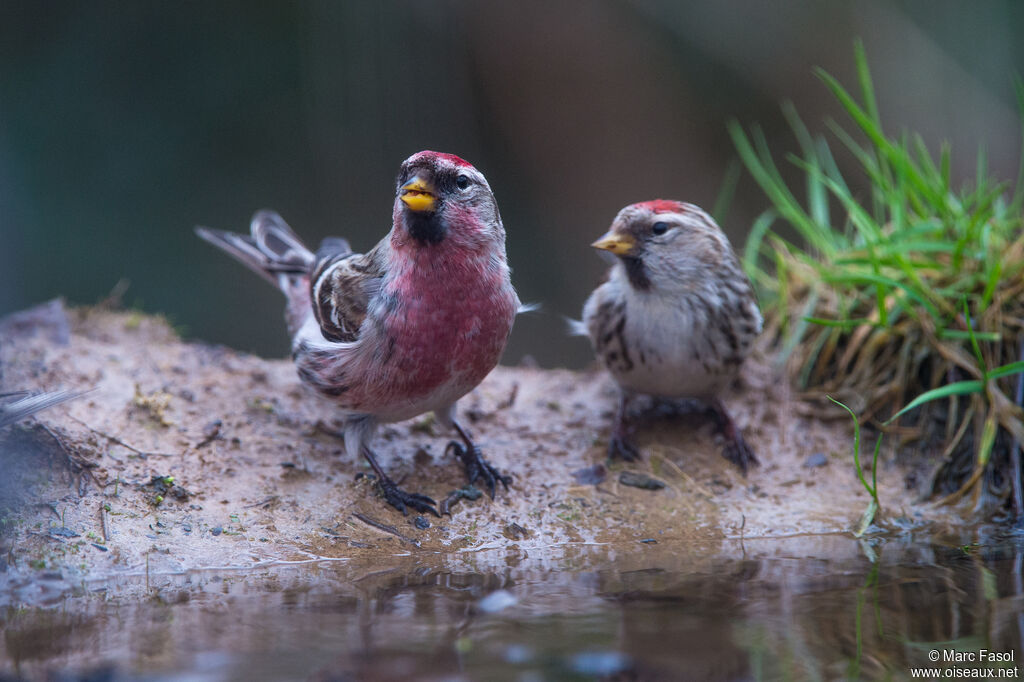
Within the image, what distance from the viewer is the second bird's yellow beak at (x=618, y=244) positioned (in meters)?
3.88

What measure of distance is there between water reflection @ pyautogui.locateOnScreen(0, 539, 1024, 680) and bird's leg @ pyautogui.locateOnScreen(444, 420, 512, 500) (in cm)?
62

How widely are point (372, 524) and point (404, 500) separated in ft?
0.55

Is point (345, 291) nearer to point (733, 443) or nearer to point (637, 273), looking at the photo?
point (637, 273)

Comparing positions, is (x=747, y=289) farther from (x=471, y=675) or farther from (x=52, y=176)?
(x=52, y=176)

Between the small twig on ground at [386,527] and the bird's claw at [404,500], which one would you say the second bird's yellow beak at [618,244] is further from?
the small twig on ground at [386,527]

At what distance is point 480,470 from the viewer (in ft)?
12.0

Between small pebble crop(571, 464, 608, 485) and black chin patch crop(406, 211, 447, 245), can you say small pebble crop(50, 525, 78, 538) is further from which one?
small pebble crop(571, 464, 608, 485)

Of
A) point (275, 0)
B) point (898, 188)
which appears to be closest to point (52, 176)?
point (275, 0)

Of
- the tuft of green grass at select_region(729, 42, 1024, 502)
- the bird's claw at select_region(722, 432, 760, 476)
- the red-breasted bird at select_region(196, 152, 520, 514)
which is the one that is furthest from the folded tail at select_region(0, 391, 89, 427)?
the tuft of green grass at select_region(729, 42, 1024, 502)

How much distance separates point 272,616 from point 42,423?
4.67 ft

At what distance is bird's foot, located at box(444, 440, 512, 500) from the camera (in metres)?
3.60

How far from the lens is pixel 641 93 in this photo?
28.7ft

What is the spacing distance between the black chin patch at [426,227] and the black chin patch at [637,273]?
1.10 metres

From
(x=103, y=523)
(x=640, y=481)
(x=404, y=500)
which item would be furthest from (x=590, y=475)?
(x=103, y=523)
